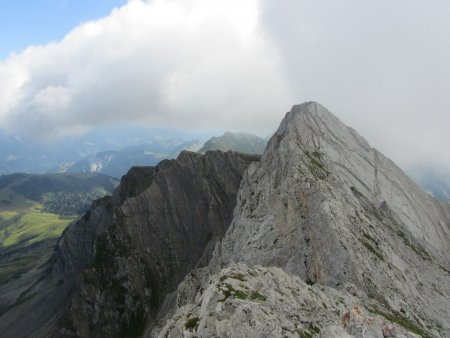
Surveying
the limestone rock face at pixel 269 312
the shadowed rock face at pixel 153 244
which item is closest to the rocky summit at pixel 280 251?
the limestone rock face at pixel 269 312

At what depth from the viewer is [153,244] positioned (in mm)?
165125

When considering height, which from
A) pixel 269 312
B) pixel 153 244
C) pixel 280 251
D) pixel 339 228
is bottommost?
pixel 153 244

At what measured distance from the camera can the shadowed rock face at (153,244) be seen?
15475 centimetres

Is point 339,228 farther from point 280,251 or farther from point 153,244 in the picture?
point 153,244

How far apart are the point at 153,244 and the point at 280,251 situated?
95482 mm

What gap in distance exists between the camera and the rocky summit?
47.2m

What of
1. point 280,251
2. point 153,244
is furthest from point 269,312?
point 153,244

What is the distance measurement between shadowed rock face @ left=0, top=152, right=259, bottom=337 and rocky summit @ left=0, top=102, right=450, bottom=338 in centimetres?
45

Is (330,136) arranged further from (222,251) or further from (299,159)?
(222,251)

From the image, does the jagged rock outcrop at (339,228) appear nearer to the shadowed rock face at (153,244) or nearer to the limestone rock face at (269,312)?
the limestone rock face at (269,312)

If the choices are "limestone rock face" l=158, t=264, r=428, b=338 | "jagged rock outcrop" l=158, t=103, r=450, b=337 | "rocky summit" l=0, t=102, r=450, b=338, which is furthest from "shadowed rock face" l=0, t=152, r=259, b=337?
"limestone rock face" l=158, t=264, r=428, b=338

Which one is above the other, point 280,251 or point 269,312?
point 269,312

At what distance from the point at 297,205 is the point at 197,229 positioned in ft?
276

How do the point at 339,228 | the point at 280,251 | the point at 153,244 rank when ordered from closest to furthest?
the point at 339,228
the point at 280,251
the point at 153,244
